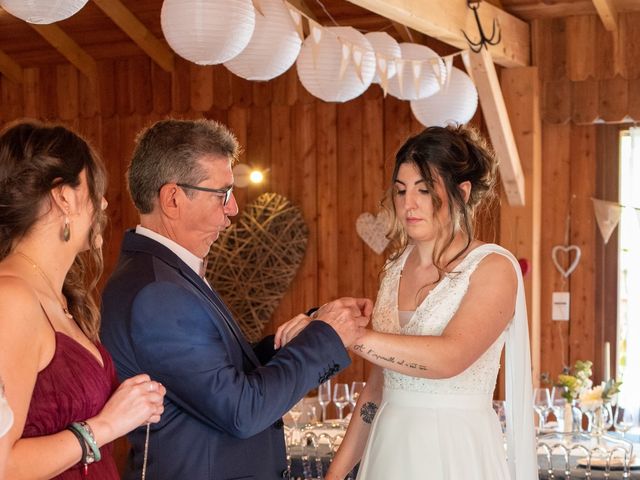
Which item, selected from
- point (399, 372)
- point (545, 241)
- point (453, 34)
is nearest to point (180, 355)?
point (399, 372)

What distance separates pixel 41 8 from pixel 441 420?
1.94 meters

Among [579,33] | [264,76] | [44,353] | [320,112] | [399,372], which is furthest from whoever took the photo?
[320,112]

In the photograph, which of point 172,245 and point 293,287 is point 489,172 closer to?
point 172,245

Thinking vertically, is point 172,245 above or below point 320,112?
below

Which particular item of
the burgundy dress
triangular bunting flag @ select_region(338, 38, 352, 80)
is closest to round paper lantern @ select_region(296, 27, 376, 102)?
triangular bunting flag @ select_region(338, 38, 352, 80)

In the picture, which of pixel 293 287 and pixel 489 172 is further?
Result: pixel 293 287

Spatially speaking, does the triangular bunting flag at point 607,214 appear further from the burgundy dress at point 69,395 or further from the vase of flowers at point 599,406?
the burgundy dress at point 69,395

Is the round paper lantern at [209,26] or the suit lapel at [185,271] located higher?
the round paper lantern at [209,26]

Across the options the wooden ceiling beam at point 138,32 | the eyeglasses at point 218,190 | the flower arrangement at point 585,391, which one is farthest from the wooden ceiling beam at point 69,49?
the eyeglasses at point 218,190

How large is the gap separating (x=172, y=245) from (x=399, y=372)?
711mm

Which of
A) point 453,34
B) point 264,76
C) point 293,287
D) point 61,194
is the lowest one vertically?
point 293,287

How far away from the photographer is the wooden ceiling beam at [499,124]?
5.50 meters

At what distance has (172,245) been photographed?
2.42 m

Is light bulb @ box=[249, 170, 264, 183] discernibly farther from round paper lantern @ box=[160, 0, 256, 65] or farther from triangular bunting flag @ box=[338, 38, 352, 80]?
round paper lantern @ box=[160, 0, 256, 65]
